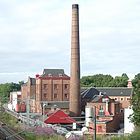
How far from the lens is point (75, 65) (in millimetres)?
66125

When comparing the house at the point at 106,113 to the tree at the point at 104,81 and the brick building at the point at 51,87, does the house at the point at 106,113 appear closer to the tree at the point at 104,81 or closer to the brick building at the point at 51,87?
the brick building at the point at 51,87

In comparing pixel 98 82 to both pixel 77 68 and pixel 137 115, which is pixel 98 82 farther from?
pixel 137 115

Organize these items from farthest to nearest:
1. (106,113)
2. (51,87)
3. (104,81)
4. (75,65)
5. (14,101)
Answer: (104,81)
(14,101)
(51,87)
(75,65)
(106,113)

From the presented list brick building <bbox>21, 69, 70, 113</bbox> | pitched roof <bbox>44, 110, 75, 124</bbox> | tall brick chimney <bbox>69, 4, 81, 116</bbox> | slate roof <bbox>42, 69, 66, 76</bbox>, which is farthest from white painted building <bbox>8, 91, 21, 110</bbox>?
pitched roof <bbox>44, 110, 75, 124</bbox>

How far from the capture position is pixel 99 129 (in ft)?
171

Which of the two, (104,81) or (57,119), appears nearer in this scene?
(57,119)

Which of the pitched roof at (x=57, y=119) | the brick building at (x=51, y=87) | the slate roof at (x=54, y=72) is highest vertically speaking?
the slate roof at (x=54, y=72)

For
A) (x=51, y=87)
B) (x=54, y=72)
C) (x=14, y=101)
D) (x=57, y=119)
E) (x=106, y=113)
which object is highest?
(x=54, y=72)

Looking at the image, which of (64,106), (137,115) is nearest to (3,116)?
(64,106)

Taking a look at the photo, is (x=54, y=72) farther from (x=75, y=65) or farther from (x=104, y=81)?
(x=104, y=81)

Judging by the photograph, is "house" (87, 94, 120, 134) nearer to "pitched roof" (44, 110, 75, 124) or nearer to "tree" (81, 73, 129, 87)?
"pitched roof" (44, 110, 75, 124)

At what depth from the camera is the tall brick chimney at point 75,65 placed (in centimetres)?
6569

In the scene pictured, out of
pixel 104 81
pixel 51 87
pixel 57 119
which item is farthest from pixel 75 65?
pixel 104 81

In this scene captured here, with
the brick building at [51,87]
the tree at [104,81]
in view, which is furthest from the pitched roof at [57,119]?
the tree at [104,81]
